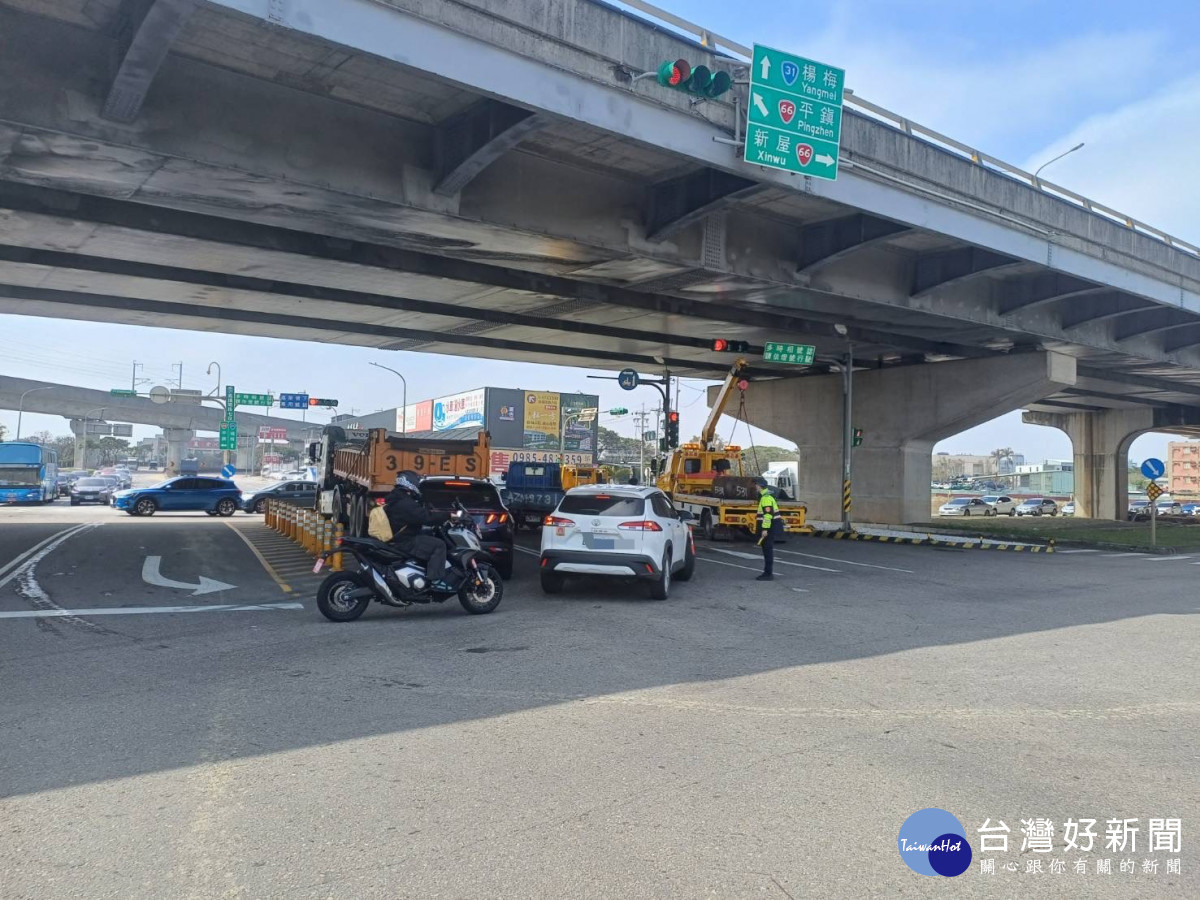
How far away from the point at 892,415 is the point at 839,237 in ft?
51.4

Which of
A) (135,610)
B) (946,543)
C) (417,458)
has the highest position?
(417,458)

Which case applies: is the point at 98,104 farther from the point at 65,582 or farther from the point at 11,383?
the point at 11,383

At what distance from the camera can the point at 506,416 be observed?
7581 cm

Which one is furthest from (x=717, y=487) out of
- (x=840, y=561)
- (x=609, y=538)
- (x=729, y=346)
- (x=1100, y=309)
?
(x=609, y=538)

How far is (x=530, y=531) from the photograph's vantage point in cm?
2873

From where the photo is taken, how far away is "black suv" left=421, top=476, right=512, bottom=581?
14438 mm

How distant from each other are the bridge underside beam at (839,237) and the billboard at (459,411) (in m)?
55.8

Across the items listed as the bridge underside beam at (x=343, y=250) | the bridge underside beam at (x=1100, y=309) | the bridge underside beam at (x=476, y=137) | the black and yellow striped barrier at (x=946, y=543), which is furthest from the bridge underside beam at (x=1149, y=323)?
the bridge underside beam at (x=476, y=137)

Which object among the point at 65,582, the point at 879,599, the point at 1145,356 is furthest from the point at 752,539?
the point at 65,582

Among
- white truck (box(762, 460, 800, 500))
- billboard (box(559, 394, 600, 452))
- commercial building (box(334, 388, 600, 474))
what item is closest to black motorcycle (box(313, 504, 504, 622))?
white truck (box(762, 460, 800, 500))

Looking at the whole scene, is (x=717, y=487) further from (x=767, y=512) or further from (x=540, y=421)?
(x=540, y=421)

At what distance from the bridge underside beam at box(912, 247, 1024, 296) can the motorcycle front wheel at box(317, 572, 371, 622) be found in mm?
14938

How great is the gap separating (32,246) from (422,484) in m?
8.72

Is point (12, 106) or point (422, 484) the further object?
point (422, 484)
